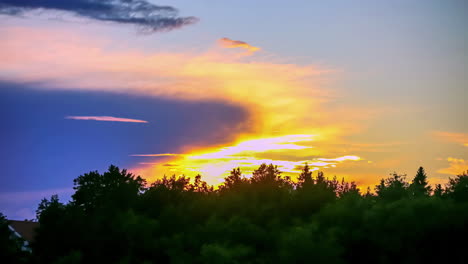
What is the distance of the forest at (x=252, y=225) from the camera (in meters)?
36.7

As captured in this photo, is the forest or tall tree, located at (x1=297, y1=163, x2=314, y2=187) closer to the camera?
the forest

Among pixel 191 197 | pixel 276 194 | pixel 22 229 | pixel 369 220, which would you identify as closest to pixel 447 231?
pixel 369 220

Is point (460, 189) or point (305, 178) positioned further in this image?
point (305, 178)

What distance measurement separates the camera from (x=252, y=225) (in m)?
46.1

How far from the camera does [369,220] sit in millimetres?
39875

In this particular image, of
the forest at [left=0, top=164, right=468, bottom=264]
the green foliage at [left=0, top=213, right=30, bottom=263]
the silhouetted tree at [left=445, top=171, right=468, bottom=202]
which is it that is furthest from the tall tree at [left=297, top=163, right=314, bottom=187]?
the green foliage at [left=0, top=213, right=30, bottom=263]

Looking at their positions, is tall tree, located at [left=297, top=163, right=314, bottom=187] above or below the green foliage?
above

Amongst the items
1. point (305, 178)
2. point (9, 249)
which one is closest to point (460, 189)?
point (305, 178)

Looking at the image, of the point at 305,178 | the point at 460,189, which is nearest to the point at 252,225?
the point at 305,178

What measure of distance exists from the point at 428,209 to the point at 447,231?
6.06 ft

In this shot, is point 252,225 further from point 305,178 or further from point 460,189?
point 460,189

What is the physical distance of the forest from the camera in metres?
36.7

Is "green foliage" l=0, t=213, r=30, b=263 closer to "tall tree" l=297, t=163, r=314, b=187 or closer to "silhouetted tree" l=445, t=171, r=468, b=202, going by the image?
"tall tree" l=297, t=163, r=314, b=187

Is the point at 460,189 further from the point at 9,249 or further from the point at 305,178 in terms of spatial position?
the point at 9,249
